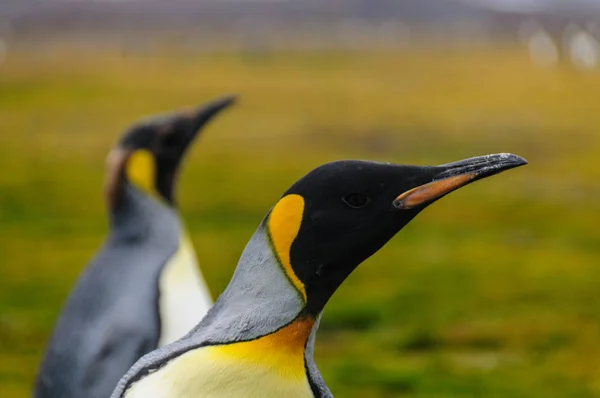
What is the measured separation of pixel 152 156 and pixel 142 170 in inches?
3.1

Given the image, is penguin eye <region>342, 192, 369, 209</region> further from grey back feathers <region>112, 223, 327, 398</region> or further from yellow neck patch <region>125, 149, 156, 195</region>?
yellow neck patch <region>125, 149, 156, 195</region>

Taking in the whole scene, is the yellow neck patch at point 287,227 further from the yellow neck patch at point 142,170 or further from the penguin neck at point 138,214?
the yellow neck patch at point 142,170

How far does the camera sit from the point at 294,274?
2.12 m

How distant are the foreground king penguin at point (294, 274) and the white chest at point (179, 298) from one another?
1.38 meters

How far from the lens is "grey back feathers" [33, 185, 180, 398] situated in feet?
11.5

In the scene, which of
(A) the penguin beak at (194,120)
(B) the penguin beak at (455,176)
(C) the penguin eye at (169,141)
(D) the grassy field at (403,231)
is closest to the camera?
(B) the penguin beak at (455,176)

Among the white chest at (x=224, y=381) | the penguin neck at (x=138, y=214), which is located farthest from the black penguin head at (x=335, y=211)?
the penguin neck at (x=138, y=214)

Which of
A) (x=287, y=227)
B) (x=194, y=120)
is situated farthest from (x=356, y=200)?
(x=194, y=120)

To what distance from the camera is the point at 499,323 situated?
7.16 metres

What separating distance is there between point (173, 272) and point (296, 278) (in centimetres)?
169

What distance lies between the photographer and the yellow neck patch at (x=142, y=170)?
4.11 meters

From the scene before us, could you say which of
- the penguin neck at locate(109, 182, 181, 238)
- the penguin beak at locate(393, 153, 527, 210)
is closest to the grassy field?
the penguin neck at locate(109, 182, 181, 238)

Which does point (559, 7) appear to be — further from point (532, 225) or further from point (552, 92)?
Answer: point (532, 225)

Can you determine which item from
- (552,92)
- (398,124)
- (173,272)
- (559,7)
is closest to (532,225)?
(173,272)
